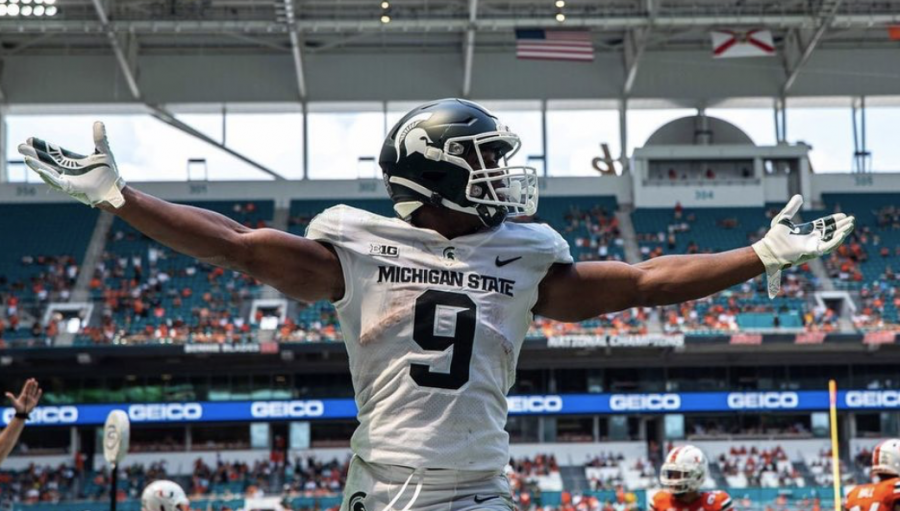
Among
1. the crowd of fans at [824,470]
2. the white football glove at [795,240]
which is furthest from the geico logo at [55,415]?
the white football glove at [795,240]

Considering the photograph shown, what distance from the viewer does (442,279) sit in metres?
4.11

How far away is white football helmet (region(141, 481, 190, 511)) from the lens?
9.44m

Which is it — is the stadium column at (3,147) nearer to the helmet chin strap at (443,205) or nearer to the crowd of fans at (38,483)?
the crowd of fans at (38,483)

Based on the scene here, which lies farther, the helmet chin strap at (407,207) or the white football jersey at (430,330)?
the helmet chin strap at (407,207)

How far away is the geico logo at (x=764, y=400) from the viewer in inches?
1470

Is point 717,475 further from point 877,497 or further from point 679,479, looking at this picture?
point 877,497

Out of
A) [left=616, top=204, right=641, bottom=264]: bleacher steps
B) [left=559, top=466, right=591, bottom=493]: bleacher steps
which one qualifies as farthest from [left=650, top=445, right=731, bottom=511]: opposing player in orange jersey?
[left=616, top=204, right=641, bottom=264]: bleacher steps

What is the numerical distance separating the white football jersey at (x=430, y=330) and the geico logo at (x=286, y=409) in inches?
1300

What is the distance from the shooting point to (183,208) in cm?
396

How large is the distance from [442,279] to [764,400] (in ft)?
114

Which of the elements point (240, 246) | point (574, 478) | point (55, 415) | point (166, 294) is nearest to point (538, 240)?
point (240, 246)

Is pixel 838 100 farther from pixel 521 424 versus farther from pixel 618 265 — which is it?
pixel 618 265

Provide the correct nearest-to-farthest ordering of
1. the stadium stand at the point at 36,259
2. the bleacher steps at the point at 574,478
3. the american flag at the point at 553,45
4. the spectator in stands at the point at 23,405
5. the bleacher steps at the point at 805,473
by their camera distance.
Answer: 1. the spectator in stands at the point at 23,405
2. the bleacher steps at the point at 805,473
3. the bleacher steps at the point at 574,478
4. the american flag at the point at 553,45
5. the stadium stand at the point at 36,259

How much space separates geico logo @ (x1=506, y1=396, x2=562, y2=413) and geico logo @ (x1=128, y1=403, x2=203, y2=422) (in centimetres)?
885
